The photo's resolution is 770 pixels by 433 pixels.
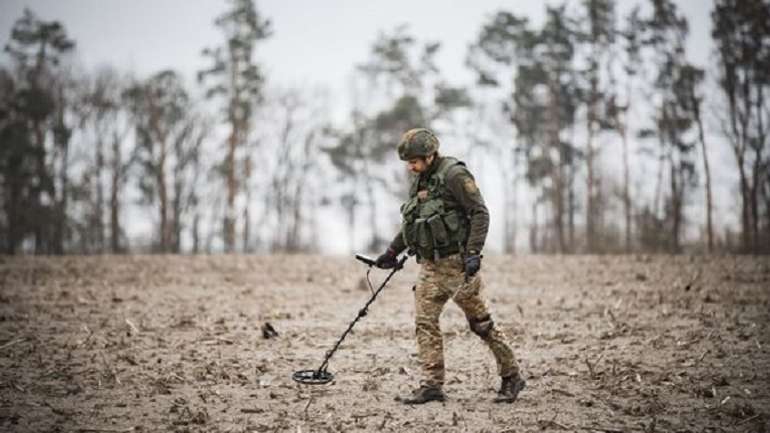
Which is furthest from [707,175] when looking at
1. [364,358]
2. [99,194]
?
[99,194]

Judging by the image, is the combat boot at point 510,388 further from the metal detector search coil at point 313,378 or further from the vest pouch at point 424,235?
the metal detector search coil at point 313,378

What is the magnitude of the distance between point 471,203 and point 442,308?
1.02 meters

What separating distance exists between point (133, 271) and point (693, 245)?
95.5 feet

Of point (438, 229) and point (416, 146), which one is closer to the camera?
point (438, 229)

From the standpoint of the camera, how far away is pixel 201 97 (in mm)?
32531

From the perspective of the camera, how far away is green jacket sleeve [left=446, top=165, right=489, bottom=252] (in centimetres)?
491

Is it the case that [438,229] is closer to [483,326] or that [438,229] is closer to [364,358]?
[483,326]

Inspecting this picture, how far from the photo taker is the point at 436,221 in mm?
4961

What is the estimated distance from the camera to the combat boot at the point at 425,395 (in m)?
5.11

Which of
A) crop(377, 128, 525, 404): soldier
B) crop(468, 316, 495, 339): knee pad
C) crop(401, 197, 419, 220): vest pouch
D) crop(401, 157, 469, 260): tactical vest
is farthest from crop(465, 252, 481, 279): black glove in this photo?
crop(401, 197, 419, 220): vest pouch

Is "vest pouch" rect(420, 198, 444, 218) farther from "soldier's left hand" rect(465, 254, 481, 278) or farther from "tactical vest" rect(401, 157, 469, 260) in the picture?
"soldier's left hand" rect(465, 254, 481, 278)

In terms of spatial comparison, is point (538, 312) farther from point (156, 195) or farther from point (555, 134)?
point (156, 195)

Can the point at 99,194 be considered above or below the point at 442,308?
above

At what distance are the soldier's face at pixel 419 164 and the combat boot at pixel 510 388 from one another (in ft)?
7.10
